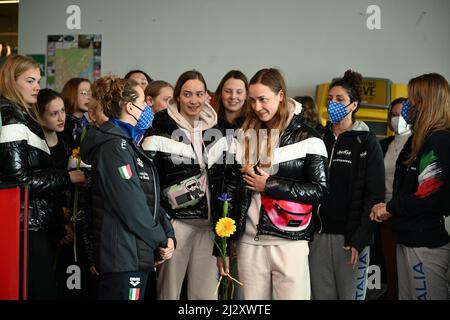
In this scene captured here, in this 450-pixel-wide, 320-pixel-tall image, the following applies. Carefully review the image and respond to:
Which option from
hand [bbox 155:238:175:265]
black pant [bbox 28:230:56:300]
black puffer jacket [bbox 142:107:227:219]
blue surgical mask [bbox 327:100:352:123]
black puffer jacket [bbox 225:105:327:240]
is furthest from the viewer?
blue surgical mask [bbox 327:100:352:123]

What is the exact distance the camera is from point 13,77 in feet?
11.1

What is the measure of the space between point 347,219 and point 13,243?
1.92 meters

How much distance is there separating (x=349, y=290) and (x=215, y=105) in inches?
59.2

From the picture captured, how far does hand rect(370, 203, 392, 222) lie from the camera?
3463mm

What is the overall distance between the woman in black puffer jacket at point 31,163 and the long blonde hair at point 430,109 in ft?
5.99

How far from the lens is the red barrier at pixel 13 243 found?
261 cm

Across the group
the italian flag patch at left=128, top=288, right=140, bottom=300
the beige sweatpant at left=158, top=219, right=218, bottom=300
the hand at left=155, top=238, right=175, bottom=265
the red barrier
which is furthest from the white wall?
the red barrier

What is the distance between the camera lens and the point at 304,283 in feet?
10.4

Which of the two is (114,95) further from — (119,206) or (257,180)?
(257,180)

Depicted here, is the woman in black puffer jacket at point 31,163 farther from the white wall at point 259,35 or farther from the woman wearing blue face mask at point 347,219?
the white wall at point 259,35

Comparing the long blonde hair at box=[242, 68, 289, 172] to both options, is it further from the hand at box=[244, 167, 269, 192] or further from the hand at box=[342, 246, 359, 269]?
the hand at box=[342, 246, 359, 269]

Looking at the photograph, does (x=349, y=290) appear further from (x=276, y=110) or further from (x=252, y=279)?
(x=276, y=110)

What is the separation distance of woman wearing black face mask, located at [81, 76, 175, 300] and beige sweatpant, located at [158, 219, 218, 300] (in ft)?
2.02

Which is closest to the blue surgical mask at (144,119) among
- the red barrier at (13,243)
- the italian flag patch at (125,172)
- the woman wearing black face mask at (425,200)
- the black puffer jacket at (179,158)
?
the italian flag patch at (125,172)
